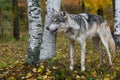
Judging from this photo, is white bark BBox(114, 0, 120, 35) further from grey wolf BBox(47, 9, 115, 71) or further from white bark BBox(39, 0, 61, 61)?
white bark BBox(39, 0, 61, 61)

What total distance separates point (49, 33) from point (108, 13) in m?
32.5

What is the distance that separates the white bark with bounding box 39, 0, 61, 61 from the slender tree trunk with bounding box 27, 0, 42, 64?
25cm

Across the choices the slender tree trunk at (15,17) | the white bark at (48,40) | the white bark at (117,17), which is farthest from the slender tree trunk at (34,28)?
the slender tree trunk at (15,17)

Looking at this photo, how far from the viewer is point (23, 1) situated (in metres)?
36.6

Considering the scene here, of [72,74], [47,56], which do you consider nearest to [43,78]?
[72,74]

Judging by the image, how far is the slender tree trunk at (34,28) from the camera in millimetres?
9219

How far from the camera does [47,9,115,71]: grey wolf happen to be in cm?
830

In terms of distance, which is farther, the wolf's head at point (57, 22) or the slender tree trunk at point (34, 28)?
the slender tree trunk at point (34, 28)

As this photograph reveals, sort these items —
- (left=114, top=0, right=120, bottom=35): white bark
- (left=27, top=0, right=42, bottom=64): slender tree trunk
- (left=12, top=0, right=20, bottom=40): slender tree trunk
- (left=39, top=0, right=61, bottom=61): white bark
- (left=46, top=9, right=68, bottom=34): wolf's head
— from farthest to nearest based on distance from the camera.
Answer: (left=12, top=0, right=20, bottom=40): slender tree trunk
(left=114, top=0, right=120, bottom=35): white bark
(left=27, top=0, right=42, bottom=64): slender tree trunk
(left=39, top=0, right=61, bottom=61): white bark
(left=46, top=9, right=68, bottom=34): wolf's head

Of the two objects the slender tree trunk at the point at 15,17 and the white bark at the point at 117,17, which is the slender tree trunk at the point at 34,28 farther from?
the slender tree trunk at the point at 15,17

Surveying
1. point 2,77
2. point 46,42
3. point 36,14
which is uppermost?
point 36,14

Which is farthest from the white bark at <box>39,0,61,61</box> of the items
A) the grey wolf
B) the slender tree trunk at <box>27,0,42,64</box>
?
the grey wolf

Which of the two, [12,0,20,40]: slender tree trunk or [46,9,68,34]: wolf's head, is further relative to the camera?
[12,0,20,40]: slender tree trunk

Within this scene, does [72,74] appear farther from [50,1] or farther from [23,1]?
[23,1]
